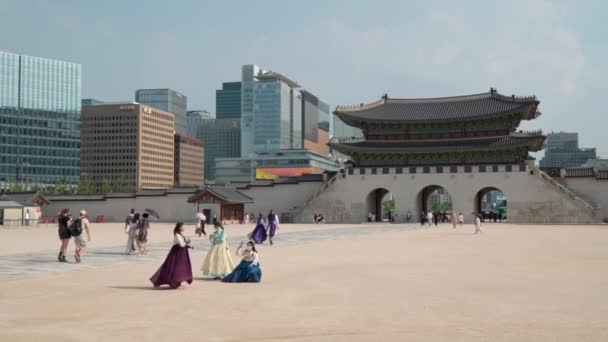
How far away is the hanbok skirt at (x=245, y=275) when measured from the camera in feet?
50.1

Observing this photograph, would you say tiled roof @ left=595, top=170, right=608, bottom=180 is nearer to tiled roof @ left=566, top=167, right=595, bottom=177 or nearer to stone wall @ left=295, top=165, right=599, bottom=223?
tiled roof @ left=566, top=167, right=595, bottom=177

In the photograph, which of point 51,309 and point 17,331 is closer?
point 17,331

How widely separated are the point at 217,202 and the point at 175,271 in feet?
152

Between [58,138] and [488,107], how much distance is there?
129 m

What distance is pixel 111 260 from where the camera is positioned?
20953 mm

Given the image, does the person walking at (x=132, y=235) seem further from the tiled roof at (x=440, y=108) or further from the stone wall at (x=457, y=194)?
the tiled roof at (x=440, y=108)

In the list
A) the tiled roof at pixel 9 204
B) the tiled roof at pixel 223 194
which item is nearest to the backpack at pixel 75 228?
the tiled roof at pixel 9 204

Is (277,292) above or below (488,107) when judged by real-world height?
below

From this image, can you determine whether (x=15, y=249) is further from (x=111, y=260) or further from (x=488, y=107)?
(x=488, y=107)

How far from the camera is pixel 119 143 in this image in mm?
178750

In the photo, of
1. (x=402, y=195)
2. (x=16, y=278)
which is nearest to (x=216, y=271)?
(x=16, y=278)

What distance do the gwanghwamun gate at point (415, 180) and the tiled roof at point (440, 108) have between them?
108 mm

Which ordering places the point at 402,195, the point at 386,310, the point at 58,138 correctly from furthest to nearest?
1. the point at 58,138
2. the point at 402,195
3. the point at 386,310

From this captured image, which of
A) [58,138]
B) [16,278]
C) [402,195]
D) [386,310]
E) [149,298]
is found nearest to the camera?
[386,310]
